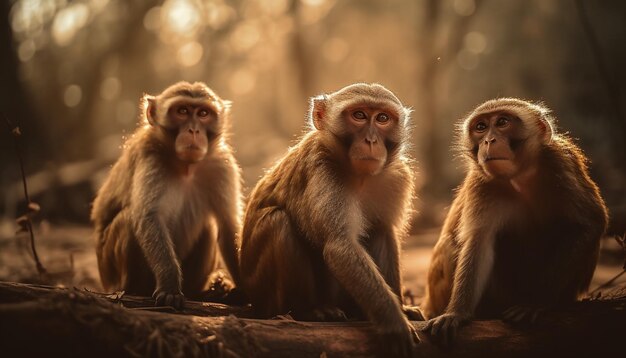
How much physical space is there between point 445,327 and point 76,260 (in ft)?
23.7

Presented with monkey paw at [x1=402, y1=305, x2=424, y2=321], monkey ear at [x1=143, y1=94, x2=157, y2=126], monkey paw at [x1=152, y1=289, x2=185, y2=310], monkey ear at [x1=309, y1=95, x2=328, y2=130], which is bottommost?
monkey paw at [x1=402, y1=305, x2=424, y2=321]

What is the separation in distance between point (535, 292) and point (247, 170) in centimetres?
1335

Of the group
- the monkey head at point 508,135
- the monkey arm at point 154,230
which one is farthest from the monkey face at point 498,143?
the monkey arm at point 154,230

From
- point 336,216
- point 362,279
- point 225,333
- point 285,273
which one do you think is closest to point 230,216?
point 285,273

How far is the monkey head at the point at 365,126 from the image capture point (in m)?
4.68

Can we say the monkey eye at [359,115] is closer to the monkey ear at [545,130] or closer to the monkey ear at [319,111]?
the monkey ear at [319,111]

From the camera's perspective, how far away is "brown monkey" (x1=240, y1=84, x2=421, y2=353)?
14.9ft

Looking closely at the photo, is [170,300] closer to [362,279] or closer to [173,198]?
[173,198]

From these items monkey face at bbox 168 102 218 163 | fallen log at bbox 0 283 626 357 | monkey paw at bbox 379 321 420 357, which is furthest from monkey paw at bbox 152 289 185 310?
monkey paw at bbox 379 321 420 357

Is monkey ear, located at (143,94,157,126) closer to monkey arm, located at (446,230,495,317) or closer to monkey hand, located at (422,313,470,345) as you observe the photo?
monkey arm, located at (446,230,495,317)

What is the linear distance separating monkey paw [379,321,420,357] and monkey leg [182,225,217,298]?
8.74 feet

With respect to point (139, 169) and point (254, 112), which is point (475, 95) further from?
point (139, 169)

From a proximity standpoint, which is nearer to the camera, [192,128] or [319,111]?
[319,111]

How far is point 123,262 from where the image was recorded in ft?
19.2
